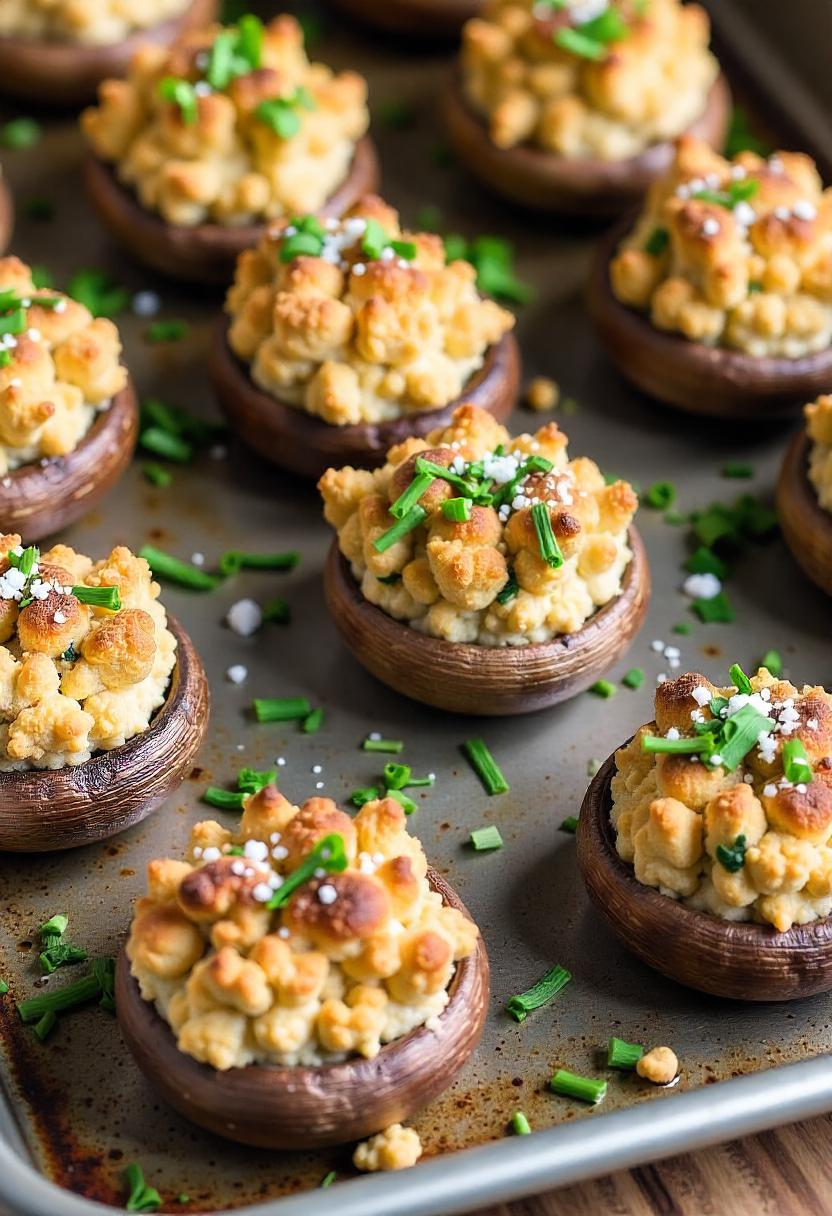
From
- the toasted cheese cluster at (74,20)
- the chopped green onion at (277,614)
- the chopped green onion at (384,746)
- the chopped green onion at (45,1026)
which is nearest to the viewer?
the chopped green onion at (45,1026)

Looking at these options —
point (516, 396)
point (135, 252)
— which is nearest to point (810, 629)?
point (516, 396)

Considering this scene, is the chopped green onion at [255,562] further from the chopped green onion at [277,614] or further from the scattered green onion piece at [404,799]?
the scattered green onion piece at [404,799]

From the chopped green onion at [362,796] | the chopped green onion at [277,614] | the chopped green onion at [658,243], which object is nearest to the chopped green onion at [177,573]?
the chopped green onion at [277,614]

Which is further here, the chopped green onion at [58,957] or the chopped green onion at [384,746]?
the chopped green onion at [384,746]

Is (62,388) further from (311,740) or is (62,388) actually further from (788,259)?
(788,259)

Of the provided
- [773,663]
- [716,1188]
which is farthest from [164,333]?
[716,1188]

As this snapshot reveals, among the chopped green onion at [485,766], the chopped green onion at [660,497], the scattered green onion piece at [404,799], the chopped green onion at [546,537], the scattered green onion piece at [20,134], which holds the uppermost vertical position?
the chopped green onion at [546,537]

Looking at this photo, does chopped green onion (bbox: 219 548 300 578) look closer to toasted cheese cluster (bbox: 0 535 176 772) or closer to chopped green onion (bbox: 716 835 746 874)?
toasted cheese cluster (bbox: 0 535 176 772)
